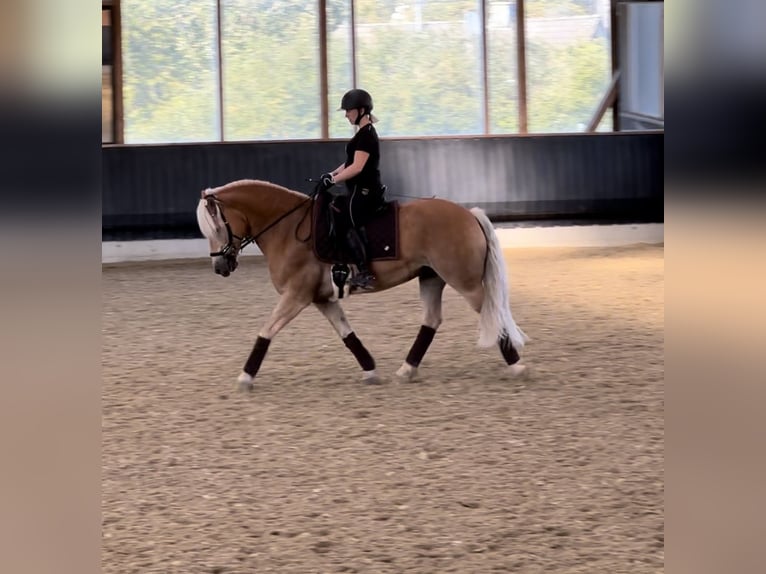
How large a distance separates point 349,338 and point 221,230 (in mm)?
1043

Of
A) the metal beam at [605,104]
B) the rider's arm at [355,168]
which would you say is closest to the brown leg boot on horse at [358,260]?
the rider's arm at [355,168]

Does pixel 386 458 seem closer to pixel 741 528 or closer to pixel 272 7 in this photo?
pixel 741 528

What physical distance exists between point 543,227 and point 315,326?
580 cm

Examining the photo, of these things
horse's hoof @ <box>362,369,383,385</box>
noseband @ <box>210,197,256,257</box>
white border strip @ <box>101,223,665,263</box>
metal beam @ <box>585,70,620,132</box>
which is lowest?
horse's hoof @ <box>362,369,383,385</box>

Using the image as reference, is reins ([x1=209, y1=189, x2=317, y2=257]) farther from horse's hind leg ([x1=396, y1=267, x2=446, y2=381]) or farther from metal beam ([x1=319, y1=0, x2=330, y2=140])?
metal beam ([x1=319, y1=0, x2=330, y2=140])

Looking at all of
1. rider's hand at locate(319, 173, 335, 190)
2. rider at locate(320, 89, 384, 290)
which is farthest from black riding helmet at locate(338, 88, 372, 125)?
rider's hand at locate(319, 173, 335, 190)

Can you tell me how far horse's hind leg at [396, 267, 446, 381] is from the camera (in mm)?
7258

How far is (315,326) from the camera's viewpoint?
390 inches

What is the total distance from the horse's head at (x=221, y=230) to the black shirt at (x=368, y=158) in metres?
0.74

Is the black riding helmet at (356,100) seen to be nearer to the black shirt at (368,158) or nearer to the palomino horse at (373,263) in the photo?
the black shirt at (368,158)

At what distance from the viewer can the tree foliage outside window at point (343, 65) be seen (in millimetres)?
14586

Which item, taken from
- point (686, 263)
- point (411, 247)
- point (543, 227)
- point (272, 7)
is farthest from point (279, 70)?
point (686, 263)

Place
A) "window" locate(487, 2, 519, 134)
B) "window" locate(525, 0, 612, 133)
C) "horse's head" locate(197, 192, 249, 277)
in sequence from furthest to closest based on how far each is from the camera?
"window" locate(525, 0, 612, 133)
"window" locate(487, 2, 519, 134)
"horse's head" locate(197, 192, 249, 277)

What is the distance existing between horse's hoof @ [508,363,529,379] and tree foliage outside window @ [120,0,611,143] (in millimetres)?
8043
